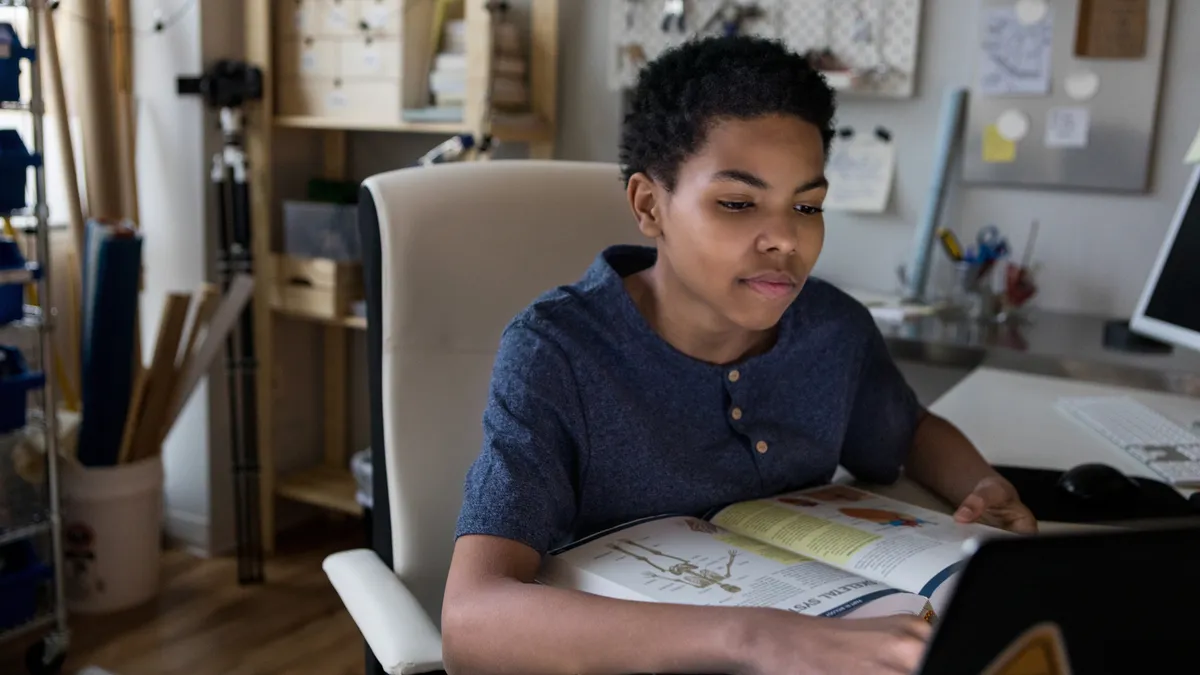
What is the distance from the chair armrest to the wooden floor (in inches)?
48.5

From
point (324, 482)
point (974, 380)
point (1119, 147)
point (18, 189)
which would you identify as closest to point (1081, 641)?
point (974, 380)

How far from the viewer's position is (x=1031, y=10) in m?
2.05

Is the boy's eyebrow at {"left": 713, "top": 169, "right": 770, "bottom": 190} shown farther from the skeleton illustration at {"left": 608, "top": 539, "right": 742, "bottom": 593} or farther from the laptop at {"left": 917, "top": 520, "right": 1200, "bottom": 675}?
the laptop at {"left": 917, "top": 520, "right": 1200, "bottom": 675}

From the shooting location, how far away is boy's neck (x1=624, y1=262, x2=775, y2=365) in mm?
1049

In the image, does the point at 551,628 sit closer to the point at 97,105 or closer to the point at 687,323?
the point at 687,323

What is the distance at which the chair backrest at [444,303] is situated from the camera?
44.4 inches

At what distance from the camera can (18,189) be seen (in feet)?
6.35

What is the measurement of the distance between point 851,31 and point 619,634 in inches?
67.5

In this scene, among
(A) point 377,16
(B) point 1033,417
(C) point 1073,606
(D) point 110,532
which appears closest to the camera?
(C) point 1073,606

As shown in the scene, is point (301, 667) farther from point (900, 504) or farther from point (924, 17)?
point (924, 17)

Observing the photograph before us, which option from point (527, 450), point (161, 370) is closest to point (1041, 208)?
point (527, 450)

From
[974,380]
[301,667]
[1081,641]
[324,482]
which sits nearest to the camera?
[1081,641]

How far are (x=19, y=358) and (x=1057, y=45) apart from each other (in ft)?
6.84

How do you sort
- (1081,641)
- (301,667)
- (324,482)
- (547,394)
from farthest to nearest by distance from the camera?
(324,482)
(301,667)
(547,394)
(1081,641)
